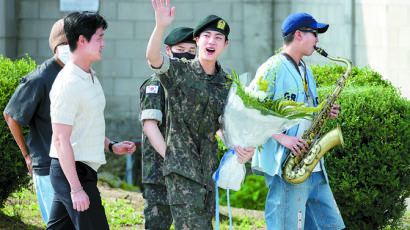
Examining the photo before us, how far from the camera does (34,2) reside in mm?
10812

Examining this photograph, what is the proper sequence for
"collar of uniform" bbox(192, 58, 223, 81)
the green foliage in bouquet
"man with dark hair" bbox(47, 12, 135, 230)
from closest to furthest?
"man with dark hair" bbox(47, 12, 135, 230) → the green foliage in bouquet → "collar of uniform" bbox(192, 58, 223, 81)

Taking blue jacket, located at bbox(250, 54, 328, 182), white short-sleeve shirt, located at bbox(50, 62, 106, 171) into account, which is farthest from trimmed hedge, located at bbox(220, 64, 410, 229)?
white short-sleeve shirt, located at bbox(50, 62, 106, 171)

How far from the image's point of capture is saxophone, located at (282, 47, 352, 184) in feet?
15.4

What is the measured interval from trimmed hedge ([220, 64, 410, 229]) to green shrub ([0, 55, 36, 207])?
9.10 feet

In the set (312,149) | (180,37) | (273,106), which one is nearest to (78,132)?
(273,106)

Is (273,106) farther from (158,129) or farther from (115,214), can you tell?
(115,214)

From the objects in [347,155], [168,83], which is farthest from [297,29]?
[347,155]

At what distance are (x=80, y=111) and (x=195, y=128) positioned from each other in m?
0.82

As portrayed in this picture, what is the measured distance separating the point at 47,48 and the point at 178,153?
7033mm

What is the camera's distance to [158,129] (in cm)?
478

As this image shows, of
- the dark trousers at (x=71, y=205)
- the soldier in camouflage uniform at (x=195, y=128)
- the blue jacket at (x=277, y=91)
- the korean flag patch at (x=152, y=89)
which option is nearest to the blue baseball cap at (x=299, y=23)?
the blue jacket at (x=277, y=91)

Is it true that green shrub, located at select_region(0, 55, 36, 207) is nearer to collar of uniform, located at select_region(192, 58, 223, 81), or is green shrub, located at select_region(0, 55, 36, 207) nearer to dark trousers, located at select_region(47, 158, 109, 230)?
dark trousers, located at select_region(47, 158, 109, 230)

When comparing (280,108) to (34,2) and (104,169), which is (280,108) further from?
(34,2)

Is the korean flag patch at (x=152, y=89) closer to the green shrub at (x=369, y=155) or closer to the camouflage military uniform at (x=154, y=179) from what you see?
the camouflage military uniform at (x=154, y=179)
